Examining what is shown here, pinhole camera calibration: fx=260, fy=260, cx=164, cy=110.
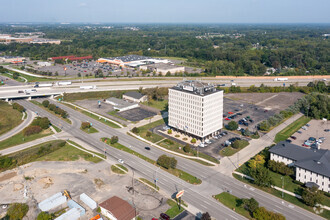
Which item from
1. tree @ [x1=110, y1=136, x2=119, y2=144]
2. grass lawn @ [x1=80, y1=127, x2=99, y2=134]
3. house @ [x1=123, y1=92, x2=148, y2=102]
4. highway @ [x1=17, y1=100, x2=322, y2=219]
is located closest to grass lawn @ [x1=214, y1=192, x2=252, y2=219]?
highway @ [x1=17, y1=100, x2=322, y2=219]

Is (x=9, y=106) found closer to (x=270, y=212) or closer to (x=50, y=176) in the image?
(x=50, y=176)

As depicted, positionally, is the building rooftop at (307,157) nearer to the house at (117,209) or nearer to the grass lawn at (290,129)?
the grass lawn at (290,129)

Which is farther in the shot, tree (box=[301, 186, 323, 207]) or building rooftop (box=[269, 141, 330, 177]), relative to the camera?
building rooftop (box=[269, 141, 330, 177])

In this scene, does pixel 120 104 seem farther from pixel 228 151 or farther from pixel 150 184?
pixel 150 184

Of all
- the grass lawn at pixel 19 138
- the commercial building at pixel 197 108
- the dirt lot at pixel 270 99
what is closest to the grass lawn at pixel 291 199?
the commercial building at pixel 197 108

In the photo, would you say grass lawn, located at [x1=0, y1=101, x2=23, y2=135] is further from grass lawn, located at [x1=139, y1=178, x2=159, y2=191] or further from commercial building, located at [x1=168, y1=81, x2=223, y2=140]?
grass lawn, located at [x1=139, y1=178, x2=159, y2=191]

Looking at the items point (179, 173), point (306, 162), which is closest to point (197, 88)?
point (179, 173)

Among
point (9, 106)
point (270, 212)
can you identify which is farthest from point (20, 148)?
point (270, 212)
